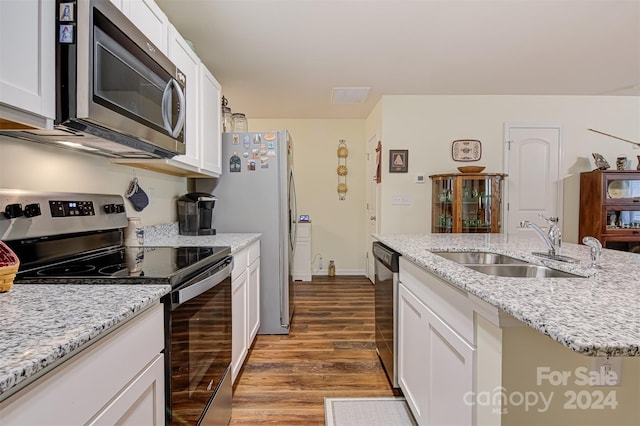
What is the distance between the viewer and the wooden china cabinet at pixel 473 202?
3891 mm

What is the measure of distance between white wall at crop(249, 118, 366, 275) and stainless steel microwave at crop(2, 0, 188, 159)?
358cm

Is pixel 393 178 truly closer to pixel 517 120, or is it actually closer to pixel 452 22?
pixel 517 120

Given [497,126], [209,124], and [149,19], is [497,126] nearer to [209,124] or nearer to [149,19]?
[209,124]

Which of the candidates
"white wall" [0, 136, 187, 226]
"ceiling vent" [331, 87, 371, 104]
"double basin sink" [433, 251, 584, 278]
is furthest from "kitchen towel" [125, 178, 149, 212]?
"ceiling vent" [331, 87, 371, 104]

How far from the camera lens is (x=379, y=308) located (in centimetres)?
231

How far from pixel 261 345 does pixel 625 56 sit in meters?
4.15

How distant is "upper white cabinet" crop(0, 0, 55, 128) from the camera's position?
85 centimetres

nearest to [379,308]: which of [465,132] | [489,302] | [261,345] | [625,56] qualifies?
[261,345]

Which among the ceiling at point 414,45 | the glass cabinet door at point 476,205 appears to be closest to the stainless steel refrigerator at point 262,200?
the ceiling at point 414,45

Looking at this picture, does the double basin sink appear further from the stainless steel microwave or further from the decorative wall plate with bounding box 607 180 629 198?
the decorative wall plate with bounding box 607 180 629 198

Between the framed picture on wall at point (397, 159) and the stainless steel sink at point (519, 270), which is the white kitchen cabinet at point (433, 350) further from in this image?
the framed picture on wall at point (397, 159)

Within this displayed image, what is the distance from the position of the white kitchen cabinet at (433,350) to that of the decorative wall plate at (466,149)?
2.90 meters

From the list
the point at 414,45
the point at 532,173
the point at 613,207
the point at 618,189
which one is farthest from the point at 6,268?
the point at 618,189

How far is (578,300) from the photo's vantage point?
859 mm
